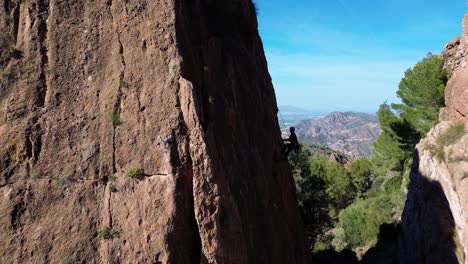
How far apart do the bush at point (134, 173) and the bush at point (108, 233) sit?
4.32 feet

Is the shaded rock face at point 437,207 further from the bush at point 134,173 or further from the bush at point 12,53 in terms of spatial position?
the bush at point 12,53

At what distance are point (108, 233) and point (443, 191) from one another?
65.9 feet

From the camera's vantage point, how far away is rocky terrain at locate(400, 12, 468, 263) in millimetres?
21562

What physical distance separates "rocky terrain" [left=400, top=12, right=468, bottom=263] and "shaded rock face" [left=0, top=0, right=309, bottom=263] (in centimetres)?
1413

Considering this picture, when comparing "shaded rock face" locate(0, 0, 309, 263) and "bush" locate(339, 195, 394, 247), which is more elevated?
"shaded rock face" locate(0, 0, 309, 263)

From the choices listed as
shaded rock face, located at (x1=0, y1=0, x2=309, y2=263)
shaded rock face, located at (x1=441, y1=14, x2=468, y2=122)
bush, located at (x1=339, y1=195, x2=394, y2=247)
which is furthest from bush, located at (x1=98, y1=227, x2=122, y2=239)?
bush, located at (x1=339, y1=195, x2=394, y2=247)

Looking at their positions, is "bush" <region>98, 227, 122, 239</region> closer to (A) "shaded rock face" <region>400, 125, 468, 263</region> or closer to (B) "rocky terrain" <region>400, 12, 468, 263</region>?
(B) "rocky terrain" <region>400, 12, 468, 263</region>

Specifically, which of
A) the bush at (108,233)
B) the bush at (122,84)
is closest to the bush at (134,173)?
the bush at (108,233)

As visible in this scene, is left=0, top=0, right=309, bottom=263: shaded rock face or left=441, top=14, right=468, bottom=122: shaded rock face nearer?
left=0, top=0, right=309, bottom=263: shaded rock face

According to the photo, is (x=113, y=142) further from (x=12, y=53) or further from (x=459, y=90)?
(x=459, y=90)

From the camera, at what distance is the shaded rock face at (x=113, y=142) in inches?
374

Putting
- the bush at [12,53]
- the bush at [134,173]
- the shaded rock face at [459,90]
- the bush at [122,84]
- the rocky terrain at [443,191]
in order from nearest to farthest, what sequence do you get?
the bush at [134,173]
the bush at [12,53]
the bush at [122,84]
the rocky terrain at [443,191]
the shaded rock face at [459,90]

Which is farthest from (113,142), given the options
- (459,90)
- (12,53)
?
(459,90)

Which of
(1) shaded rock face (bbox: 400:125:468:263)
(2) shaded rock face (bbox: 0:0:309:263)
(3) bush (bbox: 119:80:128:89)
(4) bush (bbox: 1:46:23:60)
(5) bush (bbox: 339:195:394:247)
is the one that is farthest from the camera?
(5) bush (bbox: 339:195:394:247)
